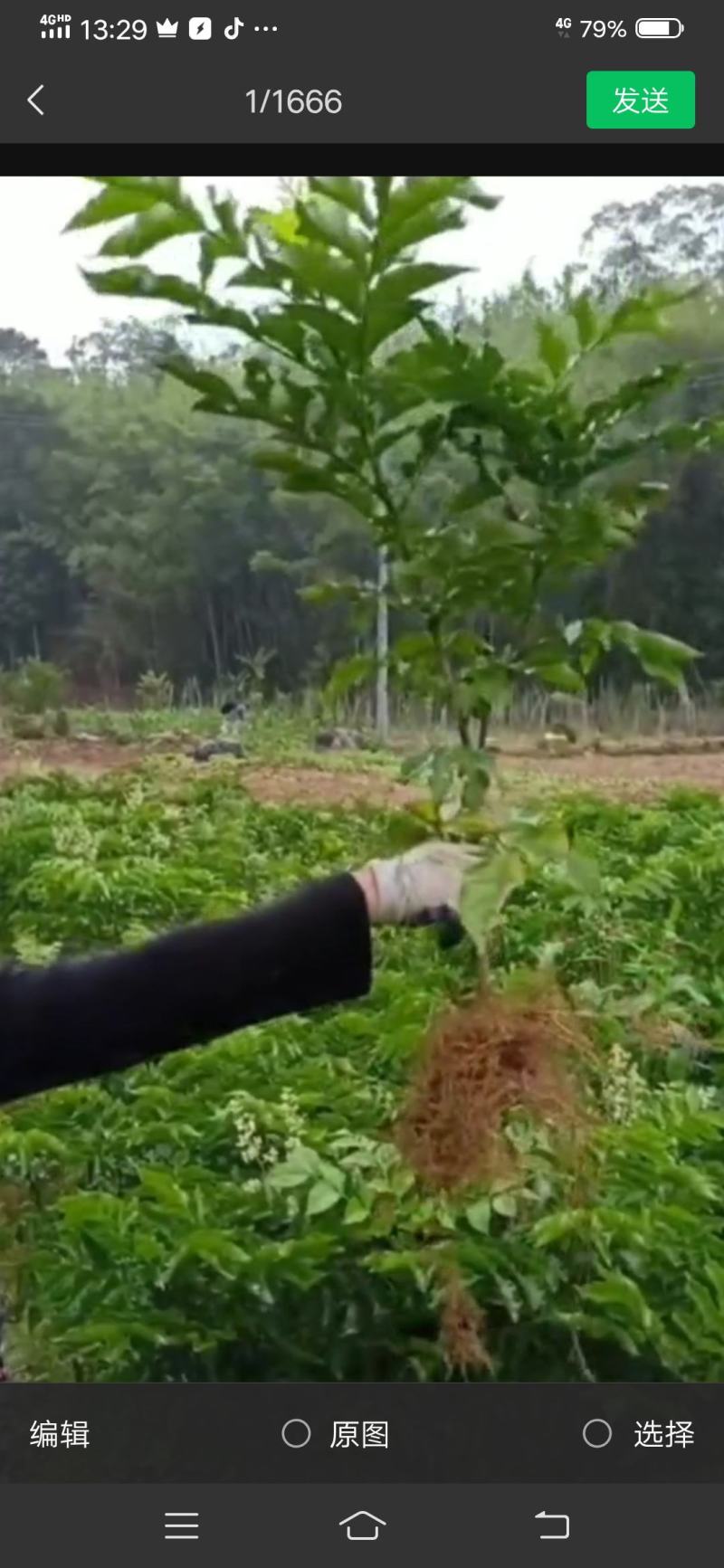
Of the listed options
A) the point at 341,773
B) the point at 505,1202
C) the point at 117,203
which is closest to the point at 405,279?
the point at 117,203

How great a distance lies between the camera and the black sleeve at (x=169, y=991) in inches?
A: 23.9

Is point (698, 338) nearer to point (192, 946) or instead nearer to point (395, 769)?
point (395, 769)

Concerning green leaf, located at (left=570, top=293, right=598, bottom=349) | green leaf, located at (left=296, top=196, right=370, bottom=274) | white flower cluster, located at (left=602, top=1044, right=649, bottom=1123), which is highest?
green leaf, located at (left=296, top=196, right=370, bottom=274)

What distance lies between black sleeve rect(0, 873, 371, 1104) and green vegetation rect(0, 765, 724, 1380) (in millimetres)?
238

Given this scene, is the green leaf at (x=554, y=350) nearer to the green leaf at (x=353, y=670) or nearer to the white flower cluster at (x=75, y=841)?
the green leaf at (x=353, y=670)

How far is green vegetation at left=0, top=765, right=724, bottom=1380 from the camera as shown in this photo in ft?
2.85

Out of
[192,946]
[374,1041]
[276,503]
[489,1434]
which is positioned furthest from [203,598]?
[489,1434]

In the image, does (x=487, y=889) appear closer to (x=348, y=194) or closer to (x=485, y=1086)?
(x=485, y=1086)

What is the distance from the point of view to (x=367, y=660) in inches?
29.1

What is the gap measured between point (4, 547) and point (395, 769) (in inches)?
11.9

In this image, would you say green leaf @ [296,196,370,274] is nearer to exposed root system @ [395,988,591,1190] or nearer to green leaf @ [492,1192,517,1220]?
exposed root system @ [395,988,591,1190]
